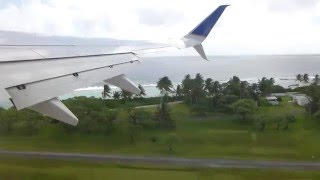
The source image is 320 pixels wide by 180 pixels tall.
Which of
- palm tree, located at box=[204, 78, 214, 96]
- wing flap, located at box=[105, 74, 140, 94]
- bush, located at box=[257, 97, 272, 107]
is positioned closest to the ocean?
wing flap, located at box=[105, 74, 140, 94]

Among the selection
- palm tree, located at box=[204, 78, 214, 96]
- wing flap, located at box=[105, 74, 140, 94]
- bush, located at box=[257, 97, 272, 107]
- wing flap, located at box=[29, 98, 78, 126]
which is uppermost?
wing flap, located at box=[105, 74, 140, 94]

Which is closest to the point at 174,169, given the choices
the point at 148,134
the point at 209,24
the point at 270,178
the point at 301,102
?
the point at 270,178

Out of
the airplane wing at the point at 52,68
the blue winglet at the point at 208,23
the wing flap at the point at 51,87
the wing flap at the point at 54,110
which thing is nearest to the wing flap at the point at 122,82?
the airplane wing at the point at 52,68

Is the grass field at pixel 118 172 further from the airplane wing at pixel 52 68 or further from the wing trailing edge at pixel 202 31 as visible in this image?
the airplane wing at pixel 52 68

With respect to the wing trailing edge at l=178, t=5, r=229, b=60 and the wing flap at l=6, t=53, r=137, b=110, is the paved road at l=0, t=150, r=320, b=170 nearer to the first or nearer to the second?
the wing trailing edge at l=178, t=5, r=229, b=60

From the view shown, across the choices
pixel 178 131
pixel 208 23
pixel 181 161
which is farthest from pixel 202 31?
pixel 178 131

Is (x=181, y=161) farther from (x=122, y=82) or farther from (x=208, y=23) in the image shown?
(x=122, y=82)
